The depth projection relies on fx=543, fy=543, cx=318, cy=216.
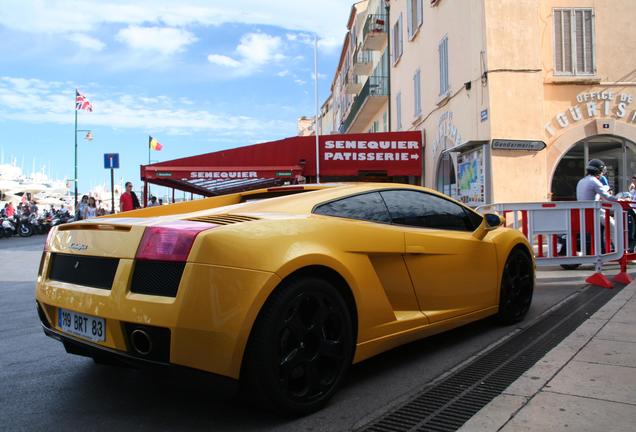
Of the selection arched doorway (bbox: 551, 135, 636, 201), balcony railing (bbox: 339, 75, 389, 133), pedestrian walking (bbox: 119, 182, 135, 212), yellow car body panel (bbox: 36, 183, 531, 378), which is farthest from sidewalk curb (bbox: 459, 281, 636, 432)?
balcony railing (bbox: 339, 75, 389, 133)

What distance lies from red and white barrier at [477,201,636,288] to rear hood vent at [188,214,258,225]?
5.27 meters

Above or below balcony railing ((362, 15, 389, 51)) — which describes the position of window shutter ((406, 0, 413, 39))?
below

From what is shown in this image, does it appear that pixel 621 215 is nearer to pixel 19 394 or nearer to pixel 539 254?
pixel 539 254

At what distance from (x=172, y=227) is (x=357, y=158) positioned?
48.3 ft

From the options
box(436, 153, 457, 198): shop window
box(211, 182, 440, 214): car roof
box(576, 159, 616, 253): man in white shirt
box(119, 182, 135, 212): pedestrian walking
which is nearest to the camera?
box(211, 182, 440, 214): car roof

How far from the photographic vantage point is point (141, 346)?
108 inches

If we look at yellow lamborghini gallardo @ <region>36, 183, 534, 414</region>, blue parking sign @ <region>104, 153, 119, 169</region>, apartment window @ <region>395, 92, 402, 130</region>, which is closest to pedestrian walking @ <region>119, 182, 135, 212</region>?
blue parking sign @ <region>104, 153, 119, 169</region>

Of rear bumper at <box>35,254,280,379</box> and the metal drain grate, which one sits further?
the metal drain grate

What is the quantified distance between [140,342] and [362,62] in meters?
29.5

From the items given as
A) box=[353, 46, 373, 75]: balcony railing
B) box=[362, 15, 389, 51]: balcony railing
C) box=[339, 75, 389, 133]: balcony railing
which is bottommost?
box=[339, 75, 389, 133]: balcony railing

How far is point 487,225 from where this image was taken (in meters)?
4.74

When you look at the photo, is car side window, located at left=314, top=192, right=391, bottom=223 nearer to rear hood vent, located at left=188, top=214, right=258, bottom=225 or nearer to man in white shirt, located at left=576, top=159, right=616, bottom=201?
rear hood vent, located at left=188, top=214, right=258, bottom=225

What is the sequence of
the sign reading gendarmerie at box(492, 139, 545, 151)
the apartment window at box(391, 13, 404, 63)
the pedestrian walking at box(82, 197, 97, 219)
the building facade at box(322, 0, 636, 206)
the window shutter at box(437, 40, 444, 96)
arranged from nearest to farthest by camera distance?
the sign reading gendarmerie at box(492, 139, 545, 151)
the building facade at box(322, 0, 636, 206)
the window shutter at box(437, 40, 444, 96)
the pedestrian walking at box(82, 197, 97, 219)
the apartment window at box(391, 13, 404, 63)

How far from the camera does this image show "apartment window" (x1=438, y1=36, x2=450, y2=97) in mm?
14602
